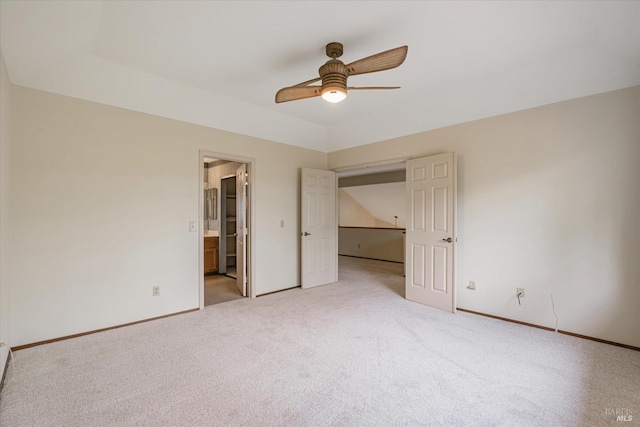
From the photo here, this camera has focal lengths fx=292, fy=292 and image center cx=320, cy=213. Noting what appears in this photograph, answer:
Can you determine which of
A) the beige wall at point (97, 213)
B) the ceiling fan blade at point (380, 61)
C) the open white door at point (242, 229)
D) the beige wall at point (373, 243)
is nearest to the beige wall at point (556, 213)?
the ceiling fan blade at point (380, 61)

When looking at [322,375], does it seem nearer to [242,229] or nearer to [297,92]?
[297,92]

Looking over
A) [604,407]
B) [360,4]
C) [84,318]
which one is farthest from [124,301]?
[604,407]

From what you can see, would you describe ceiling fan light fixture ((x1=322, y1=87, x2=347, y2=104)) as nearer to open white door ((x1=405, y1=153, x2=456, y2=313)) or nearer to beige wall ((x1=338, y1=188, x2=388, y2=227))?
open white door ((x1=405, y1=153, x2=456, y2=313))

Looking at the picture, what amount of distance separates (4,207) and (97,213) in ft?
2.31

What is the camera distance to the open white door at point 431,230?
12.1 feet

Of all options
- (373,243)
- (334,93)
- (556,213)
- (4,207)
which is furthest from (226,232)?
(556,213)

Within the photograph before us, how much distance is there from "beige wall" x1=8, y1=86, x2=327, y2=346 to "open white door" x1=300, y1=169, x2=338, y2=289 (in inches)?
58.7

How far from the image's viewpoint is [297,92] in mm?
2645

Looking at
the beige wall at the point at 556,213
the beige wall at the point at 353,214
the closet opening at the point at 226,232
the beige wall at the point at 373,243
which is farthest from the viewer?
the beige wall at the point at 353,214

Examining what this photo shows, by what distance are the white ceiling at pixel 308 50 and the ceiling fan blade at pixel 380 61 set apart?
36 centimetres

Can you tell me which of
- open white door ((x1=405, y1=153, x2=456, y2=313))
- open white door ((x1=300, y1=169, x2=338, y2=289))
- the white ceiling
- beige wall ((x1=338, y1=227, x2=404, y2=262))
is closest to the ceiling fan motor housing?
the white ceiling

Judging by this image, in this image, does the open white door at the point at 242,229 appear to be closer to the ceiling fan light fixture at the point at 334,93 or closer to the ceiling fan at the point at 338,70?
the ceiling fan at the point at 338,70

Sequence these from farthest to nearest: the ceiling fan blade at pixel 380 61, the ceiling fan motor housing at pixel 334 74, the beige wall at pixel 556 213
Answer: the beige wall at pixel 556 213, the ceiling fan motor housing at pixel 334 74, the ceiling fan blade at pixel 380 61

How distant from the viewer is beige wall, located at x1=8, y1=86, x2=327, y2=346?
2676 mm
